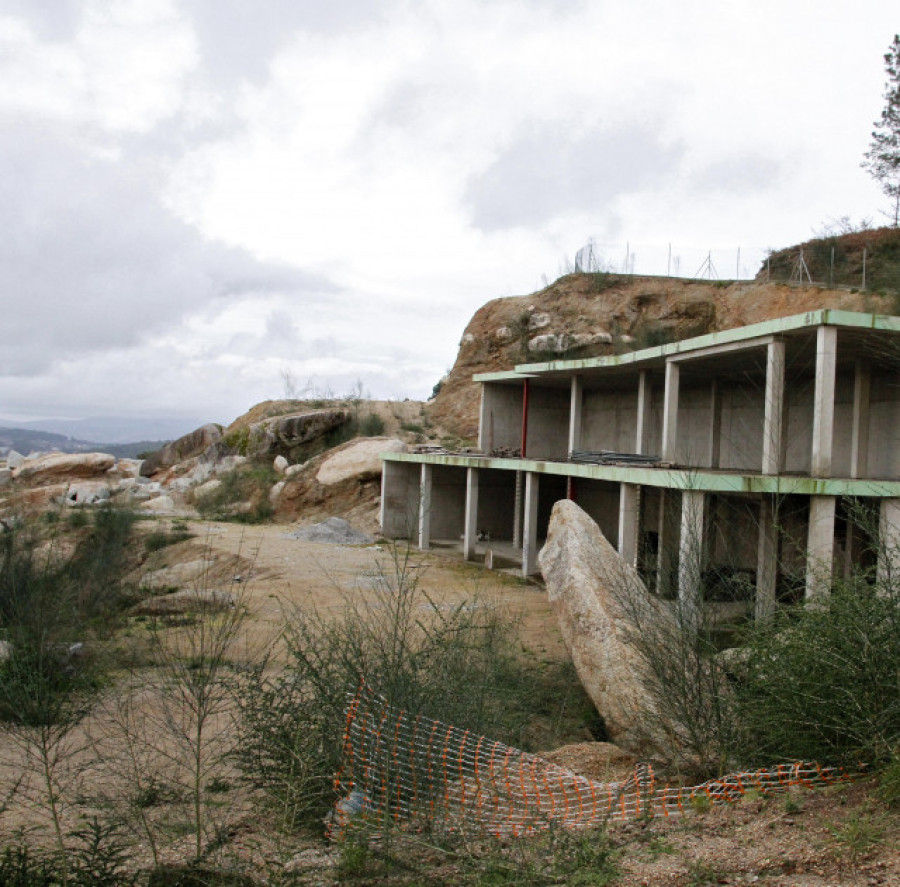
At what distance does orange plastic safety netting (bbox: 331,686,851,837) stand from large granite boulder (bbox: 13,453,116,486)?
1266 inches

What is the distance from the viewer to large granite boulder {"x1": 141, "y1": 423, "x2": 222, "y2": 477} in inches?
1503

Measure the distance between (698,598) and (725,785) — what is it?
120cm

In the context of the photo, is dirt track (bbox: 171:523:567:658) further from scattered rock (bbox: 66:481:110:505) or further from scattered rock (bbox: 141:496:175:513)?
scattered rock (bbox: 66:481:110:505)

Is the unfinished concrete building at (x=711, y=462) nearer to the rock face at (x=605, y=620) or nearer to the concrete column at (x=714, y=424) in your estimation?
the concrete column at (x=714, y=424)

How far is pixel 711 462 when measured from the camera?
17.1 metres

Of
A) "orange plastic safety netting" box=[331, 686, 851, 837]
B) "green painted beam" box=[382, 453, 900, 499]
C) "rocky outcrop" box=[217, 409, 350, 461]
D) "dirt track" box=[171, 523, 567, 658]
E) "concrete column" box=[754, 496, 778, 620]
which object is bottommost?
"dirt track" box=[171, 523, 567, 658]

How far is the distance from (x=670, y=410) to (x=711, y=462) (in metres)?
3.63

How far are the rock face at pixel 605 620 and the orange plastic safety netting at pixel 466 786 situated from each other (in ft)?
3.37

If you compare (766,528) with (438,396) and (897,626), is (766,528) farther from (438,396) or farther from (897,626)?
(438,396)

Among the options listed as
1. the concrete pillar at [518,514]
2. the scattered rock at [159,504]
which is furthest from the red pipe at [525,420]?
the scattered rock at [159,504]

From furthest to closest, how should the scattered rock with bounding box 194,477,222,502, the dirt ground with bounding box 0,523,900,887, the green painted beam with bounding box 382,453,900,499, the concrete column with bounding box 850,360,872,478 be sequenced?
1. the scattered rock with bounding box 194,477,222,502
2. the concrete column with bounding box 850,360,872,478
3. the green painted beam with bounding box 382,453,900,499
4. the dirt ground with bounding box 0,523,900,887

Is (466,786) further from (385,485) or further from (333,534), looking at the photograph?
(385,485)

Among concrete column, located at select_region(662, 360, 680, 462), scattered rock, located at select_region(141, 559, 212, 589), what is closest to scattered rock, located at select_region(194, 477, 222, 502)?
scattered rock, located at select_region(141, 559, 212, 589)

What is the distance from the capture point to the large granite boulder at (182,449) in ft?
125
